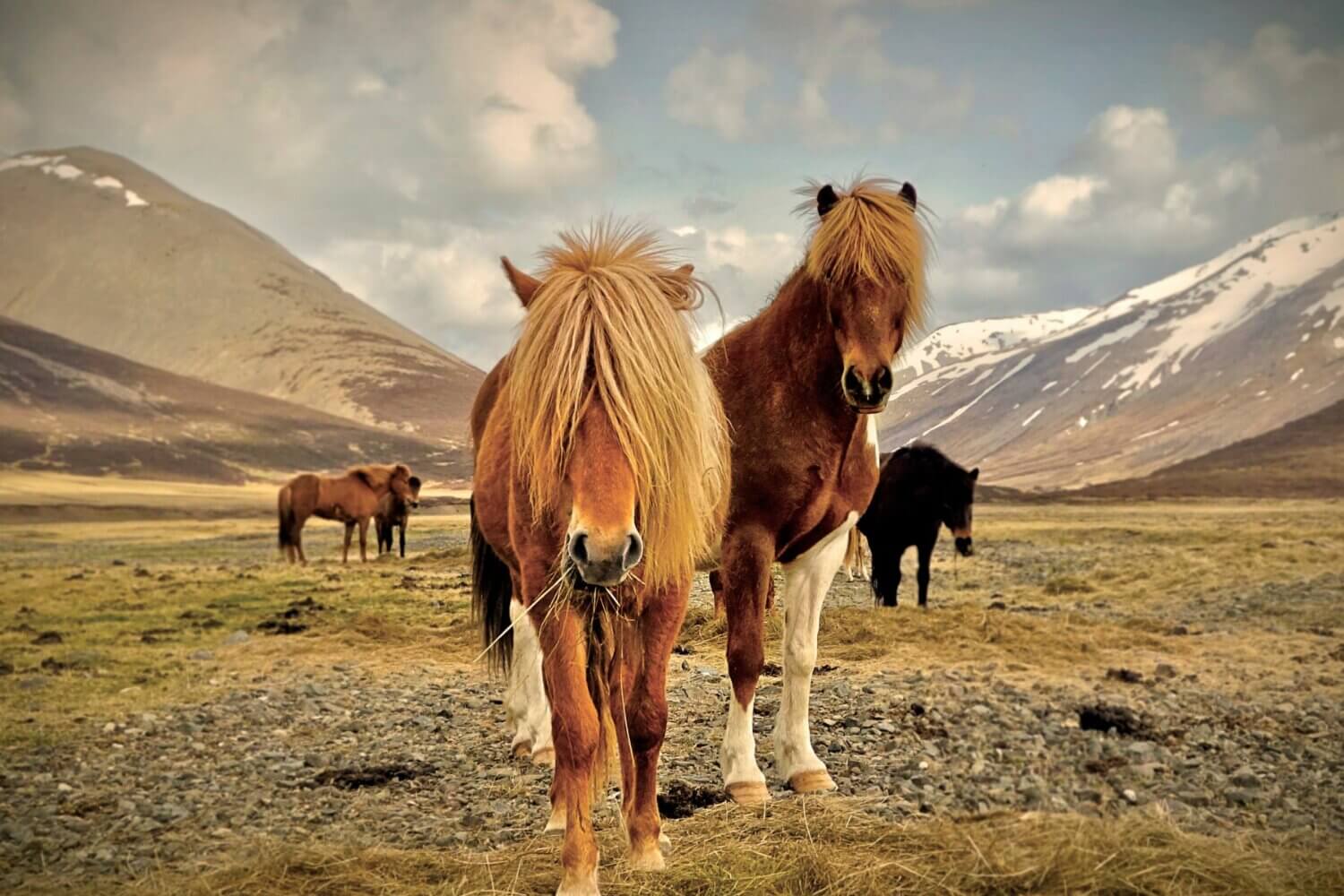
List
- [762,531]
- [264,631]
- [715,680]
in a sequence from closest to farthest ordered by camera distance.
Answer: [762,531] → [715,680] → [264,631]

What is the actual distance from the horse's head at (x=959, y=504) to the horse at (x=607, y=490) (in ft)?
35.9

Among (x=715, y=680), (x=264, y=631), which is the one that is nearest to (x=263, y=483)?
(x=264, y=631)

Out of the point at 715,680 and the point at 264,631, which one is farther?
the point at 264,631

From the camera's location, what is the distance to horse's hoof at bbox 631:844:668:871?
3.69m

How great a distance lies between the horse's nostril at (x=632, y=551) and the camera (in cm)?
298

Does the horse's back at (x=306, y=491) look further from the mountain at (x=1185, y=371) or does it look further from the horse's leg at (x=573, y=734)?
the mountain at (x=1185, y=371)

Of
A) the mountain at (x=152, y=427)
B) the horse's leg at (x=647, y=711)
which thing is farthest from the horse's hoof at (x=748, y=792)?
the mountain at (x=152, y=427)

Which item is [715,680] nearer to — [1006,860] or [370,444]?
[1006,860]

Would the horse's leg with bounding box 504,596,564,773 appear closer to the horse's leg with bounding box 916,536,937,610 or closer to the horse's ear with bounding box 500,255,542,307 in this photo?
the horse's ear with bounding box 500,255,542,307

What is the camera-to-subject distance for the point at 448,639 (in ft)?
36.8

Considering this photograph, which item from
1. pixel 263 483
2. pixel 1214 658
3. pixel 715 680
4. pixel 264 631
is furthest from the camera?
pixel 263 483

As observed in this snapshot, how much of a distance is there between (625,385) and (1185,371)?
107 metres

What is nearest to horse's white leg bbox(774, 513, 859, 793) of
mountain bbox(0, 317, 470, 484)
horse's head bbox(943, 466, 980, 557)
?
horse's head bbox(943, 466, 980, 557)

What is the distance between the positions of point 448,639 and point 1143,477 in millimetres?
78534
